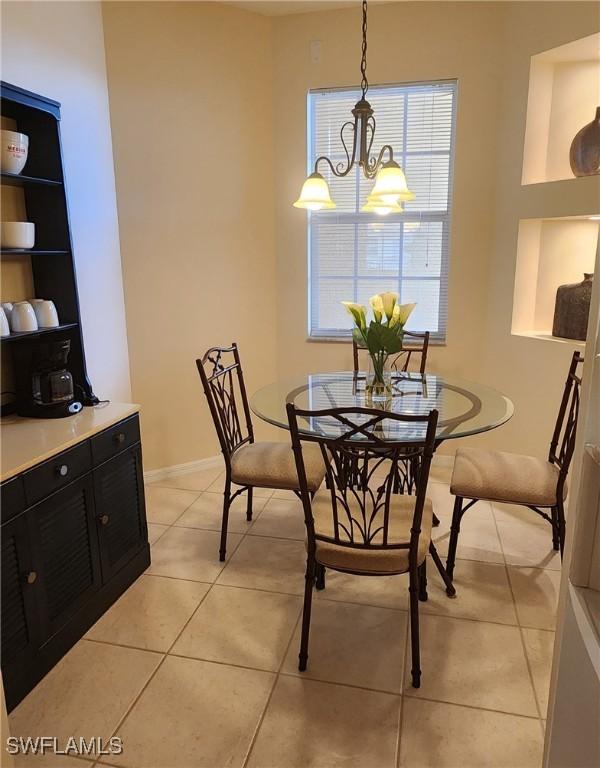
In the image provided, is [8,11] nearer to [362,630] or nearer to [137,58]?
[137,58]

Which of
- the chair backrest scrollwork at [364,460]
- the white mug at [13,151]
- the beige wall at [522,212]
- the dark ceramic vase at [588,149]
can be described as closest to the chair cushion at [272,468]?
the chair backrest scrollwork at [364,460]

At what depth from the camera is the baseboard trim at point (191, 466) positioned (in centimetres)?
350

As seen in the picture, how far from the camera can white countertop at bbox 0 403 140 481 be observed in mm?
1768

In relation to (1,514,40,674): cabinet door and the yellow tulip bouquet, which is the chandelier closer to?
the yellow tulip bouquet

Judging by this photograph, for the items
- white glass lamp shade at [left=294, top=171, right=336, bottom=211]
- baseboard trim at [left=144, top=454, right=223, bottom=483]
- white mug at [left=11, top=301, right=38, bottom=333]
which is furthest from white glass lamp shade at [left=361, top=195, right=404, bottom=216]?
baseboard trim at [left=144, top=454, right=223, bottom=483]

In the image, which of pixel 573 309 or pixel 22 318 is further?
pixel 573 309

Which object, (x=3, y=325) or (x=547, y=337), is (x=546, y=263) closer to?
(x=547, y=337)

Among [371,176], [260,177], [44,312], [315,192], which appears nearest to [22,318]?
[44,312]

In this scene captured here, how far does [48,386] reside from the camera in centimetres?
219

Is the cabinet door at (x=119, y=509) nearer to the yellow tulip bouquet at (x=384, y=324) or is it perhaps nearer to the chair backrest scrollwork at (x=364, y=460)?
the chair backrest scrollwork at (x=364, y=460)

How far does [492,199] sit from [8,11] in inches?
107

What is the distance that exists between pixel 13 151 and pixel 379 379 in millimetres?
1823

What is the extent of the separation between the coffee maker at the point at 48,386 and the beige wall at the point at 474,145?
1834 millimetres

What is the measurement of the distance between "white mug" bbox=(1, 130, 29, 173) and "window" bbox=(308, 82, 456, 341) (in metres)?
1.91
